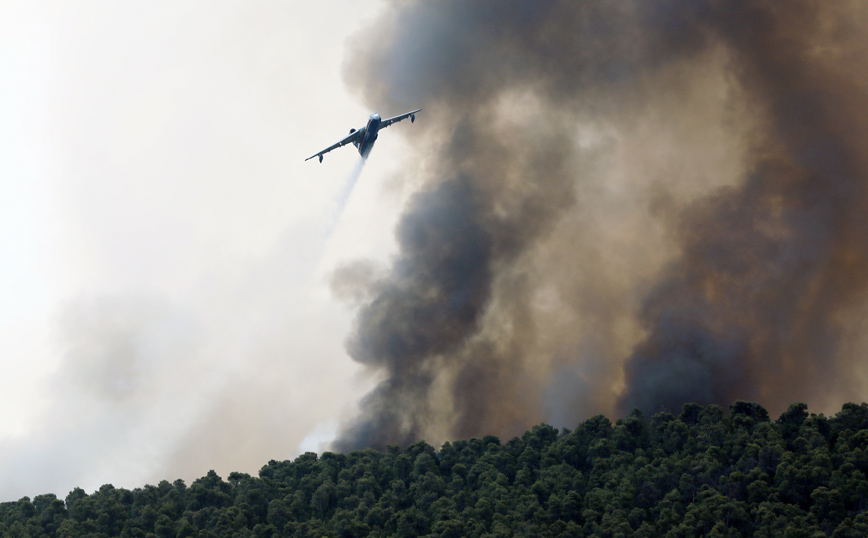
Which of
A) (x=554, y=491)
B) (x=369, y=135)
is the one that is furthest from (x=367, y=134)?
(x=554, y=491)

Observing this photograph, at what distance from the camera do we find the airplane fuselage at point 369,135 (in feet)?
481

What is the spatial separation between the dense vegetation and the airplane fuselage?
157 feet

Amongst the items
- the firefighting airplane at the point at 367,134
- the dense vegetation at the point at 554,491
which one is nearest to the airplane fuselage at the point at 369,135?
the firefighting airplane at the point at 367,134

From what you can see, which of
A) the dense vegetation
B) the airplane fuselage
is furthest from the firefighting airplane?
the dense vegetation

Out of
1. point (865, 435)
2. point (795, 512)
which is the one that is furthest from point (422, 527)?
point (865, 435)

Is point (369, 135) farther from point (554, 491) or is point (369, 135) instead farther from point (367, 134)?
point (554, 491)

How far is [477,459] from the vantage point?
155125 millimetres

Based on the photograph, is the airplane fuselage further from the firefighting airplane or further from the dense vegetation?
the dense vegetation

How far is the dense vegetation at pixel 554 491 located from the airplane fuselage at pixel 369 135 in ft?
157

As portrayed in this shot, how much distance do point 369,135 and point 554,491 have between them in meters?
58.1

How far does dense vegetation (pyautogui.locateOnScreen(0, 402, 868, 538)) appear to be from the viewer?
124375 millimetres

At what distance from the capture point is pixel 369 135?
14888 centimetres

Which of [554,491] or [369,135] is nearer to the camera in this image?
[554,491]

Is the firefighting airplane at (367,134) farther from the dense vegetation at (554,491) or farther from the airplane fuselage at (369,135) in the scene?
the dense vegetation at (554,491)
